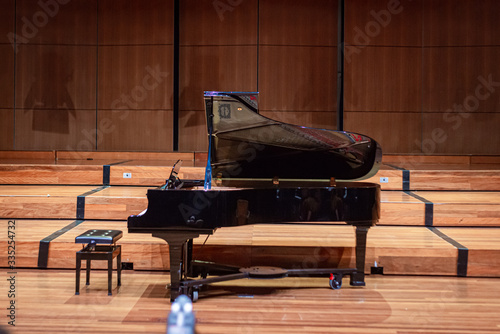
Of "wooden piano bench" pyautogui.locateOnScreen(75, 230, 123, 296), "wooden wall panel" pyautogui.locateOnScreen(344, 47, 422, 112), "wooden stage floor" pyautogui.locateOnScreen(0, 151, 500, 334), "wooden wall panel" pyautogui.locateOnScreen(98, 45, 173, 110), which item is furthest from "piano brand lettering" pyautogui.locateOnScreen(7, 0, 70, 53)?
"wooden piano bench" pyautogui.locateOnScreen(75, 230, 123, 296)

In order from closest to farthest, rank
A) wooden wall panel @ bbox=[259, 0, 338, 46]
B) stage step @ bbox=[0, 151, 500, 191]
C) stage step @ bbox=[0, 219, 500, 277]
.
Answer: stage step @ bbox=[0, 219, 500, 277] < stage step @ bbox=[0, 151, 500, 191] < wooden wall panel @ bbox=[259, 0, 338, 46]

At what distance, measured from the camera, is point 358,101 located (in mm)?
7668

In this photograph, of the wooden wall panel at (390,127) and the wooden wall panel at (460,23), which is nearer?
the wooden wall panel at (460,23)

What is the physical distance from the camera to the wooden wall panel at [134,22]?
25.4ft

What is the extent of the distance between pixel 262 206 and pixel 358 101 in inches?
181

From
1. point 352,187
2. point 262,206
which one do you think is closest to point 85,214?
point 262,206

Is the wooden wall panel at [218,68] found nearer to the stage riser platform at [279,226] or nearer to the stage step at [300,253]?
the stage riser platform at [279,226]

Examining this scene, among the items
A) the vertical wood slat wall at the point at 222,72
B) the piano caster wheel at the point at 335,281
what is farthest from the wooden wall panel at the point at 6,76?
the piano caster wheel at the point at 335,281

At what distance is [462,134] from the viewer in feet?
25.0

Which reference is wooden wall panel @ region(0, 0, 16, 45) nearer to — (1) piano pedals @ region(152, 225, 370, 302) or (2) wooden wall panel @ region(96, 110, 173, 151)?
(2) wooden wall panel @ region(96, 110, 173, 151)

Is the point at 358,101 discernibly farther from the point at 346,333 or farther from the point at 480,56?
the point at 346,333

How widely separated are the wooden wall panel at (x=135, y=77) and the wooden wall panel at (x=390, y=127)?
8.37 ft

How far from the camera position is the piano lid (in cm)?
364

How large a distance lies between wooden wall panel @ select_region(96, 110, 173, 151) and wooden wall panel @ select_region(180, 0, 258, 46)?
113 centimetres
